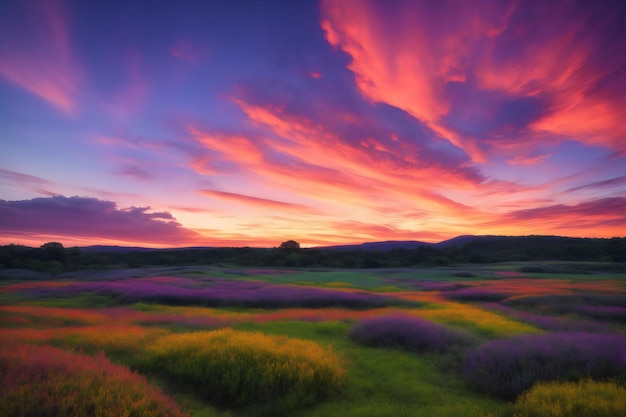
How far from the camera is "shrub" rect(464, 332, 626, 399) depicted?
316 inches

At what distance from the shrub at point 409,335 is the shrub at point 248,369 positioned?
355 cm

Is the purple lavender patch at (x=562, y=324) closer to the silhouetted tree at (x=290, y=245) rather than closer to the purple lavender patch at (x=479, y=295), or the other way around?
the purple lavender patch at (x=479, y=295)

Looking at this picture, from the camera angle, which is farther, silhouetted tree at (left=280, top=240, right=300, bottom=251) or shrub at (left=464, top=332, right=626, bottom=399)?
silhouetted tree at (left=280, top=240, right=300, bottom=251)

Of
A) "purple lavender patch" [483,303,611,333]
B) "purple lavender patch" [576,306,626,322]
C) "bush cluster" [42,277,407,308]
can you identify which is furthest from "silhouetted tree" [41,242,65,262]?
"purple lavender patch" [576,306,626,322]

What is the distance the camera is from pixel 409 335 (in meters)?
12.6

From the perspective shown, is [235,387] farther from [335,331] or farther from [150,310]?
[150,310]

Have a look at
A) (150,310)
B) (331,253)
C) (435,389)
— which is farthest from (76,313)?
(331,253)

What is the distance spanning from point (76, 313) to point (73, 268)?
5669cm

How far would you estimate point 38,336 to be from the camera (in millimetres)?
11227

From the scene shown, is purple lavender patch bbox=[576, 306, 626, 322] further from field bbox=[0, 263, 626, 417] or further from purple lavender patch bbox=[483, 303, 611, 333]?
purple lavender patch bbox=[483, 303, 611, 333]

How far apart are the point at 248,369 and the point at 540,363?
720 cm

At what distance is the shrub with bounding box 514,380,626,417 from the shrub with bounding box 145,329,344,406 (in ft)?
13.3

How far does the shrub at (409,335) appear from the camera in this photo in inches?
473

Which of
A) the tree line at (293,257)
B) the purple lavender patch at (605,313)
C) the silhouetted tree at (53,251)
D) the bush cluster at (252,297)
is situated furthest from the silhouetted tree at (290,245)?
the purple lavender patch at (605,313)
